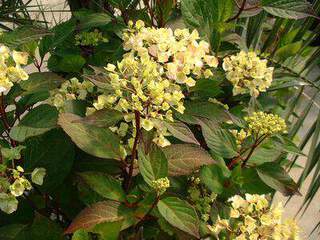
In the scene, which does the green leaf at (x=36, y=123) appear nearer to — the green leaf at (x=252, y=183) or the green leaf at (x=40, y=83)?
the green leaf at (x=40, y=83)

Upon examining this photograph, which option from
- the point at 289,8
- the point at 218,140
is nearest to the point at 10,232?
the point at 218,140

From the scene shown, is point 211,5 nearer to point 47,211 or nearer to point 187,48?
point 187,48

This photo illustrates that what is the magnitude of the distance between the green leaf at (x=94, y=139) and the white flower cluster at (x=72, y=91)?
0.37 ft

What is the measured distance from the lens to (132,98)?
0.70 meters

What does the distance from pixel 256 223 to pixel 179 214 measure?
0.11 metres

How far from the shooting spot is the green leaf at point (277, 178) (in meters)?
0.93

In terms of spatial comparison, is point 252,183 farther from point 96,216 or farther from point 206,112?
point 96,216

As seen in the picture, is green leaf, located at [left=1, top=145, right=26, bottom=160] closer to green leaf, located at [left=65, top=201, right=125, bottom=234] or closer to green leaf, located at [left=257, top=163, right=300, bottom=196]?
green leaf, located at [left=65, top=201, right=125, bottom=234]

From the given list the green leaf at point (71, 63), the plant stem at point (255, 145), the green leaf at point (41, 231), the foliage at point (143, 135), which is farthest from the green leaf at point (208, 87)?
the green leaf at point (41, 231)

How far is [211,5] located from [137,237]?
0.46 m

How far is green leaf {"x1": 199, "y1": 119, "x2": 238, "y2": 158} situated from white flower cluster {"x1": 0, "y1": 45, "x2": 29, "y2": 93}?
300 millimetres

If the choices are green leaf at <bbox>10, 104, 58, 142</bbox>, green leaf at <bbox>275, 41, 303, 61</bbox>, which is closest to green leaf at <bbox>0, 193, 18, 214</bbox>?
green leaf at <bbox>10, 104, 58, 142</bbox>

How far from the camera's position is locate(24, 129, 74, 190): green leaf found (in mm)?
875

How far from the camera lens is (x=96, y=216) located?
76 cm
